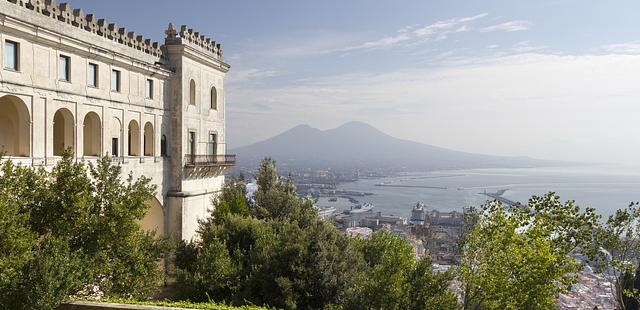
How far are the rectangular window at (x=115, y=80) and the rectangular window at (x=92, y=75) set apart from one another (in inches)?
40.6

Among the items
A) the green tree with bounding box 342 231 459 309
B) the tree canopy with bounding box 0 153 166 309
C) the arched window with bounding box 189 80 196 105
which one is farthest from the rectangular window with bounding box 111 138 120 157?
the green tree with bounding box 342 231 459 309

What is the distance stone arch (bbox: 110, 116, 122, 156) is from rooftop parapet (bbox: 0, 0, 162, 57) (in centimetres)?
365

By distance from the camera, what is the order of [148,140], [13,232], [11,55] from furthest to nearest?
1. [148,140]
2. [11,55]
3. [13,232]

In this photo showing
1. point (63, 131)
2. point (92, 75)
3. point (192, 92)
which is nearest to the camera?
point (92, 75)

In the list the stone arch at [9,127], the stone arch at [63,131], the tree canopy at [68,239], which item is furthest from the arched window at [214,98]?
the tree canopy at [68,239]

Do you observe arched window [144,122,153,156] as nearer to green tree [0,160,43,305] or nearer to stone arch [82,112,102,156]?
stone arch [82,112,102,156]

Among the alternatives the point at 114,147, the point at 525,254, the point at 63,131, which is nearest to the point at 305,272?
the point at 525,254

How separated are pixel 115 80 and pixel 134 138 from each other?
3292 mm

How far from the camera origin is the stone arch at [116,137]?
70.4 ft

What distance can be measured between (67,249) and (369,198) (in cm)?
12311

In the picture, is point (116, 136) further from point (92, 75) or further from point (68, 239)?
point (68, 239)

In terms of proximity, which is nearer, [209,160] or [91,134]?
[91,134]

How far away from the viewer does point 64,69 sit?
18516 millimetres

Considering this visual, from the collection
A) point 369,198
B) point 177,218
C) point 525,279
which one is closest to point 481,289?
point 525,279
